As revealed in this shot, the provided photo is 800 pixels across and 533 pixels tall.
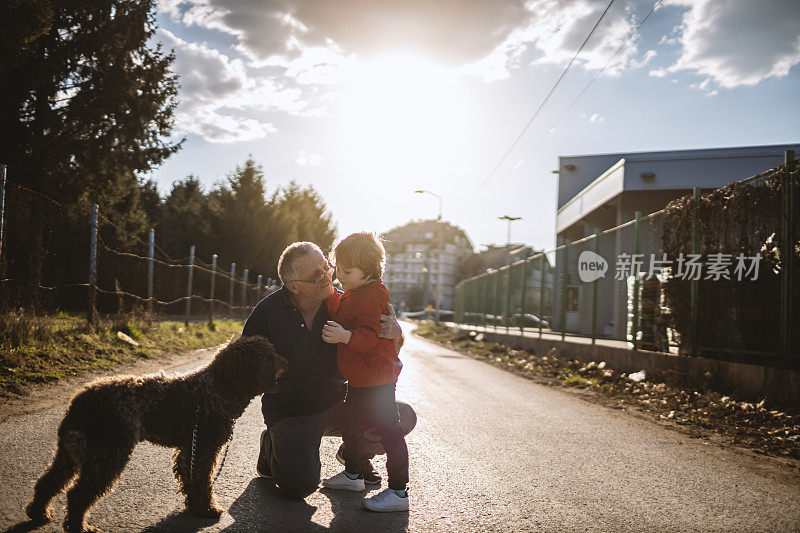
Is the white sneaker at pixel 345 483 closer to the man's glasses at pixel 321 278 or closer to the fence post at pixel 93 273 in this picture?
the man's glasses at pixel 321 278

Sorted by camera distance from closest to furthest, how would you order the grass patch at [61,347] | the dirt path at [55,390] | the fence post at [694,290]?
the dirt path at [55,390]
the grass patch at [61,347]
the fence post at [694,290]

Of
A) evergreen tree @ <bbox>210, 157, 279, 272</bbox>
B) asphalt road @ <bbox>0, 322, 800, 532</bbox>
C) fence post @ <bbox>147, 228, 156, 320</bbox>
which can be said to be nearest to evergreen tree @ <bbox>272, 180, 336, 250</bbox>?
evergreen tree @ <bbox>210, 157, 279, 272</bbox>

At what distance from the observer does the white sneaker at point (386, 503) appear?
294 cm

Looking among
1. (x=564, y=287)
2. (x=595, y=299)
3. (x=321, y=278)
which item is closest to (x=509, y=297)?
(x=564, y=287)

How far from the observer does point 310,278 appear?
339cm

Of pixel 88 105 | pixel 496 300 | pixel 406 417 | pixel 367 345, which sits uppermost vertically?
pixel 88 105

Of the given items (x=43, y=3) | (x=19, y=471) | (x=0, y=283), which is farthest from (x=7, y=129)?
(x=19, y=471)

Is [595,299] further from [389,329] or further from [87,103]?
[87,103]

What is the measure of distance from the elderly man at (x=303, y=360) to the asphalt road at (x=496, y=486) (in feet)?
1.06

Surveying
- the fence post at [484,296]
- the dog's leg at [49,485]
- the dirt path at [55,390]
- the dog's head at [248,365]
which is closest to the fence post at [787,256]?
the dog's head at [248,365]

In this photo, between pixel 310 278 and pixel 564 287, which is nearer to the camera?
pixel 310 278

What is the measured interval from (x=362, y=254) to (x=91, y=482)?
1.78 metres

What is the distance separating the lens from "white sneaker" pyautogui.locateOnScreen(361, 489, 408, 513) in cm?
294

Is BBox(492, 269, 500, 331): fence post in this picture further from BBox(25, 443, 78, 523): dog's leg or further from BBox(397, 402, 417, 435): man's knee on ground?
BBox(25, 443, 78, 523): dog's leg
